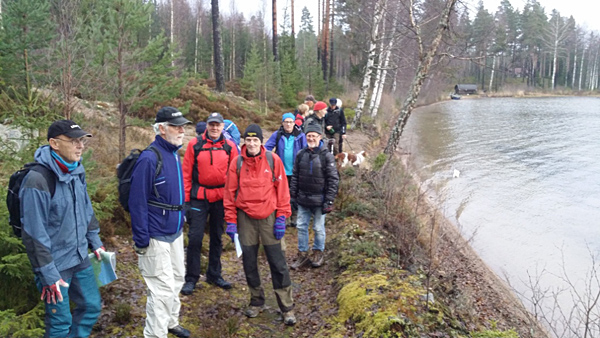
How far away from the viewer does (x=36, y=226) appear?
2.90 m

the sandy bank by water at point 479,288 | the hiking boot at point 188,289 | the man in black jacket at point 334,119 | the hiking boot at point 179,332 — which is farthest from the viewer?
the man in black jacket at point 334,119

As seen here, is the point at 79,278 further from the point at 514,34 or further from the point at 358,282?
the point at 514,34

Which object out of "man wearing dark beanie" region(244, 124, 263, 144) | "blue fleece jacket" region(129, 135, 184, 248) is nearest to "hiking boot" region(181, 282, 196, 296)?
"blue fleece jacket" region(129, 135, 184, 248)

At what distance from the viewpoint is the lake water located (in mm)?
8508

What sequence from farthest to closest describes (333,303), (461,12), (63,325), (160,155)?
(461,12), (333,303), (160,155), (63,325)

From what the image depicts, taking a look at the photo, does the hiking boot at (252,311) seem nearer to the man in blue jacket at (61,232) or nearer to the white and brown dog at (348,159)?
the man in blue jacket at (61,232)

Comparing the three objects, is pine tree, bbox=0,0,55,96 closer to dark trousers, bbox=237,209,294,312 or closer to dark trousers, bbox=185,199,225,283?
dark trousers, bbox=185,199,225,283

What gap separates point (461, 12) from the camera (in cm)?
1074

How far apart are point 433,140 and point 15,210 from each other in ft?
70.6

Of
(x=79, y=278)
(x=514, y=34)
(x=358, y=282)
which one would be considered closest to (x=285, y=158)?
(x=358, y=282)

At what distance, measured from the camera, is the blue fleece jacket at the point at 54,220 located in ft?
9.51

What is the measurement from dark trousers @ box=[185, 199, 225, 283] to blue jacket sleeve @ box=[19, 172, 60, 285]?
6.52 feet

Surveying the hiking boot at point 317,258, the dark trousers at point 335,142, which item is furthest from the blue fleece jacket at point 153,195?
the dark trousers at point 335,142

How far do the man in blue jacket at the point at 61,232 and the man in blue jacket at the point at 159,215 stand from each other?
1.32 ft
